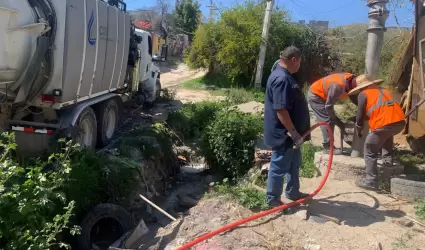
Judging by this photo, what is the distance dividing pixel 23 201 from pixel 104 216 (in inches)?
54.7

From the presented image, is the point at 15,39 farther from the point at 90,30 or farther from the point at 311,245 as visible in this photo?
the point at 311,245

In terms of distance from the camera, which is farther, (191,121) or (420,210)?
(191,121)

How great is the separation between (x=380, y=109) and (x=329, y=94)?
119cm

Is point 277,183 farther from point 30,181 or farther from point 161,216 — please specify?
point 30,181

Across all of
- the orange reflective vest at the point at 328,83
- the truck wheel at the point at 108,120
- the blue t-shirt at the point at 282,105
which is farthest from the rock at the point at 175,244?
A: the truck wheel at the point at 108,120

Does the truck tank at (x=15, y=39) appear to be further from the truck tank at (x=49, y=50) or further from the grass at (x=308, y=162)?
the grass at (x=308, y=162)

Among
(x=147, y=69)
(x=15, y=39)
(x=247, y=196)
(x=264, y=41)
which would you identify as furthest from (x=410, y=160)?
(x=264, y=41)

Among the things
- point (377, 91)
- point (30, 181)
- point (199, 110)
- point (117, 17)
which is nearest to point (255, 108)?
point (199, 110)

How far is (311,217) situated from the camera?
4328 mm

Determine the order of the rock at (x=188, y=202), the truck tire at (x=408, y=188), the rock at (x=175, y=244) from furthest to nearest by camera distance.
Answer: the rock at (x=188, y=202) → the truck tire at (x=408, y=188) → the rock at (x=175, y=244)

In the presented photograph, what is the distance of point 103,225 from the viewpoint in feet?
16.3

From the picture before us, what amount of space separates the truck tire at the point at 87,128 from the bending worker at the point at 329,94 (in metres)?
3.74

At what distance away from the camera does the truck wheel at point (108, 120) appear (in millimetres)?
7859

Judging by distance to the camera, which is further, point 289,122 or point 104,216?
point 104,216
